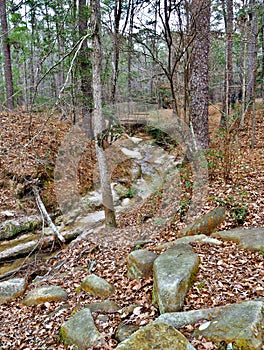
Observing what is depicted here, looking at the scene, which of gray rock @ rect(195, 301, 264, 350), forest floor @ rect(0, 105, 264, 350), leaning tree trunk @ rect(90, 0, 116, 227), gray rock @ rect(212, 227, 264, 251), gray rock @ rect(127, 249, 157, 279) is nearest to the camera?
gray rock @ rect(195, 301, 264, 350)

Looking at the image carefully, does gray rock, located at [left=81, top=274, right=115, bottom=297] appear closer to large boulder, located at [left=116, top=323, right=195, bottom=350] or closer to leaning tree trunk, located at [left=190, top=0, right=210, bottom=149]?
large boulder, located at [left=116, top=323, right=195, bottom=350]

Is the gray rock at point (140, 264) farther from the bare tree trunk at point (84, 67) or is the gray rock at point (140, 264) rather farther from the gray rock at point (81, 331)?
the bare tree trunk at point (84, 67)

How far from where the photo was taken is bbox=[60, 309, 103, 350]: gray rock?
3.10 m

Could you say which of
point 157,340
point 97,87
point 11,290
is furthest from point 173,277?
point 97,87

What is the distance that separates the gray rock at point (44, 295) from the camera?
174 inches

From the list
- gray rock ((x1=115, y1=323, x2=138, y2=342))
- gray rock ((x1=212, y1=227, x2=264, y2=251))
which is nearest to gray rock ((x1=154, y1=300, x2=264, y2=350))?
gray rock ((x1=115, y1=323, x2=138, y2=342))

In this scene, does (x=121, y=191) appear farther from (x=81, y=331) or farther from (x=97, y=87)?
(x=81, y=331)

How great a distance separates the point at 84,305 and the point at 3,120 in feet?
26.5

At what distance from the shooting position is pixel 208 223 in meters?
4.86

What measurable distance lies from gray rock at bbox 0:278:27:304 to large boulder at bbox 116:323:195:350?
337cm

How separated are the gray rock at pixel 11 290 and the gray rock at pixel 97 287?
1442 millimetres

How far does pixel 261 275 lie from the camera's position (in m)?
3.30

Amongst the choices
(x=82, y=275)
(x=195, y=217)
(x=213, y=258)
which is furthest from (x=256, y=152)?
(x=82, y=275)

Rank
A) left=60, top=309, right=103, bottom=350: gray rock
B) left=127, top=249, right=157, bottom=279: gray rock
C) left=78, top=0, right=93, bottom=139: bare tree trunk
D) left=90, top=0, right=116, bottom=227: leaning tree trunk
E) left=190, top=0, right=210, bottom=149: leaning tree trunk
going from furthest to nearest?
left=78, top=0, right=93, bottom=139: bare tree trunk → left=190, top=0, right=210, bottom=149: leaning tree trunk → left=90, top=0, right=116, bottom=227: leaning tree trunk → left=127, top=249, right=157, bottom=279: gray rock → left=60, top=309, right=103, bottom=350: gray rock
